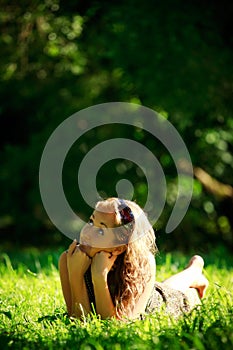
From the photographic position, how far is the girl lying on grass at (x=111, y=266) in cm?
348

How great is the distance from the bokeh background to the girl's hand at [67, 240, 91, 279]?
4084 mm

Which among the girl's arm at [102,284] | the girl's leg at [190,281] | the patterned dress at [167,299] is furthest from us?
the girl's leg at [190,281]

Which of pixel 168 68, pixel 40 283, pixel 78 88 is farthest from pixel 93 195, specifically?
pixel 40 283

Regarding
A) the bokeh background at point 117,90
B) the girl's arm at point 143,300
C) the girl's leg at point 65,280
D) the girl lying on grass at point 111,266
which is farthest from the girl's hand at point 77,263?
the bokeh background at point 117,90

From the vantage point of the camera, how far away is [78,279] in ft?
11.6

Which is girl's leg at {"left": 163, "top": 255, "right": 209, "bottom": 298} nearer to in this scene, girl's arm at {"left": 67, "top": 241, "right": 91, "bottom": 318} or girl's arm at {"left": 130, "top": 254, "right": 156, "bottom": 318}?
girl's arm at {"left": 130, "top": 254, "right": 156, "bottom": 318}

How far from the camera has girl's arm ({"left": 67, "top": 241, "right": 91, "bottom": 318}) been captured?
3.49m

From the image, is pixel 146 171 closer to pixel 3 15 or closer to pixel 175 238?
pixel 175 238

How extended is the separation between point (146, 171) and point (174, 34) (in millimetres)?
2938

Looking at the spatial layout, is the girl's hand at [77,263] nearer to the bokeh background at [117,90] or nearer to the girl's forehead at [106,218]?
the girl's forehead at [106,218]

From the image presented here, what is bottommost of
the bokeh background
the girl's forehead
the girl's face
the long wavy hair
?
the bokeh background

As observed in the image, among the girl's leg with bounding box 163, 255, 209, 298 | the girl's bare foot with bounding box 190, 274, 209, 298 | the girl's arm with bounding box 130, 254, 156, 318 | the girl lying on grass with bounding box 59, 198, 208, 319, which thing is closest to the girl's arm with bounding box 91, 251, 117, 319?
the girl lying on grass with bounding box 59, 198, 208, 319

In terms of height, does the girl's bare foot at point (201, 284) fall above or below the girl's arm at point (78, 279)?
below

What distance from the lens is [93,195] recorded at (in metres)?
10.1
